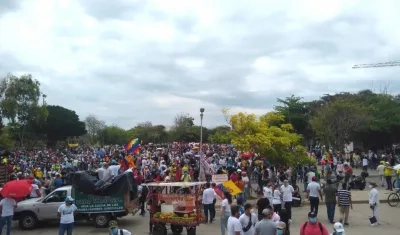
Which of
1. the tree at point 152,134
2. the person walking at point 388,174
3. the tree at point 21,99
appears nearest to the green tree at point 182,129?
the tree at point 152,134

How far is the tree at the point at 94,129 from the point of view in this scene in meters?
118

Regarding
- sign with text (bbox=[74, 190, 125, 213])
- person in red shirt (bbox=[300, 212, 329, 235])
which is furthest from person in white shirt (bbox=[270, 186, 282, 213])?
person in red shirt (bbox=[300, 212, 329, 235])

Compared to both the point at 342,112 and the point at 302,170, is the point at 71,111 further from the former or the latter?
the point at 302,170

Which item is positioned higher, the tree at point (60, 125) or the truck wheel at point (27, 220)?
the tree at point (60, 125)

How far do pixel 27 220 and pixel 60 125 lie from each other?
75.6 meters

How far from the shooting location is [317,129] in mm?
43969

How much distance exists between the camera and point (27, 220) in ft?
52.8

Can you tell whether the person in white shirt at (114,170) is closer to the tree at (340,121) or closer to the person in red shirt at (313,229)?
the person in red shirt at (313,229)

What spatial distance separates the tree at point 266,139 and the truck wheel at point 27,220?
9833mm

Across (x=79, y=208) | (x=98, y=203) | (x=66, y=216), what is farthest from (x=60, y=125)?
(x=66, y=216)

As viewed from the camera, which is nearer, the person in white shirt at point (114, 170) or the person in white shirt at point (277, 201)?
the person in white shirt at point (277, 201)

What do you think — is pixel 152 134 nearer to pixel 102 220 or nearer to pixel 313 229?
pixel 102 220

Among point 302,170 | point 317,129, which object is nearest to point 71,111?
point 317,129

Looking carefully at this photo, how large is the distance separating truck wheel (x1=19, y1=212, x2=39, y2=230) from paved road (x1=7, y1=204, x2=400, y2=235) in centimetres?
24
